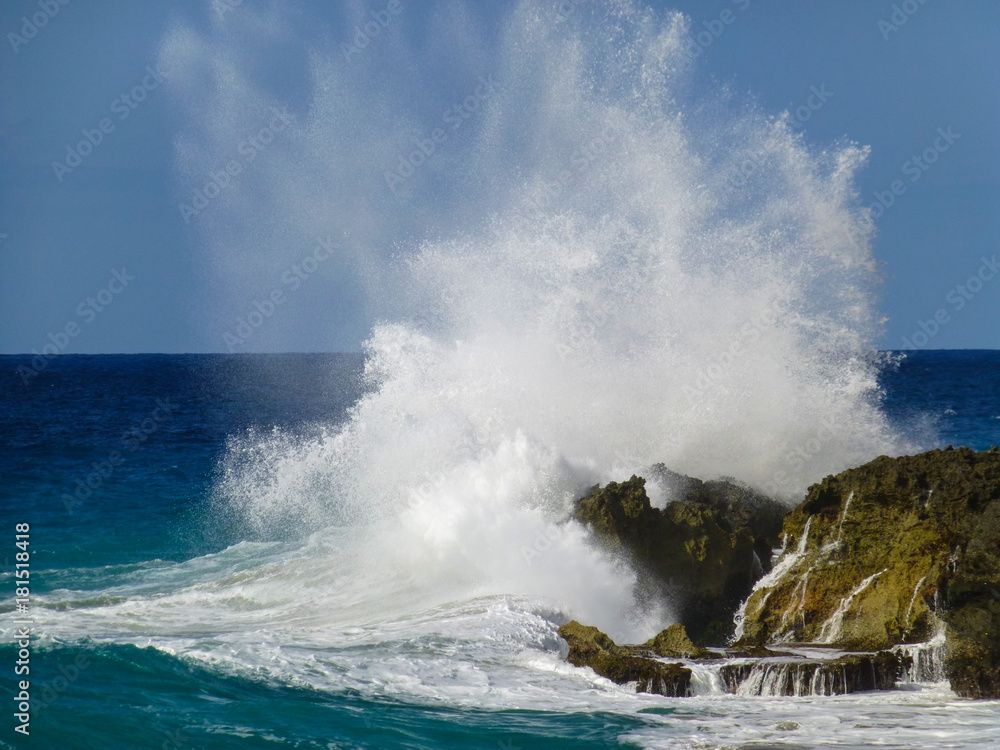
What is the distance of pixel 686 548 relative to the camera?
10.6 m

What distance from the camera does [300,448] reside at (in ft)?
58.2

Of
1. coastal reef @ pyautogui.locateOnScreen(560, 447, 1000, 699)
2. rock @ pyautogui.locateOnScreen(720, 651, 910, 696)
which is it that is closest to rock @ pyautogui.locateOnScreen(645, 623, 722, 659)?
coastal reef @ pyautogui.locateOnScreen(560, 447, 1000, 699)

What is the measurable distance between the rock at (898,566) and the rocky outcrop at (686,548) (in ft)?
1.45

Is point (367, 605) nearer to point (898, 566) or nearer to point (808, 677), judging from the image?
point (808, 677)

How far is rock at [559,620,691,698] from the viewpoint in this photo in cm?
764

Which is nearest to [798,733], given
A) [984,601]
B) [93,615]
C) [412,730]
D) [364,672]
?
[984,601]

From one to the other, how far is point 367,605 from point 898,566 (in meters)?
6.12

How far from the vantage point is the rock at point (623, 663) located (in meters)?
7.64

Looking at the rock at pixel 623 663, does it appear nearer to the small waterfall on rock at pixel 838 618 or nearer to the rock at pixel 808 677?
the rock at pixel 808 677

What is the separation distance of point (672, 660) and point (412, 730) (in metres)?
2.60

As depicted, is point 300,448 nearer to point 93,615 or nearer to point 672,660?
point 93,615

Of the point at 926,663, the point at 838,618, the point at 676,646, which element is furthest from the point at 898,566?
the point at 676,646

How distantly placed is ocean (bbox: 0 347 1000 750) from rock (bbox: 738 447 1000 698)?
28.8 inches

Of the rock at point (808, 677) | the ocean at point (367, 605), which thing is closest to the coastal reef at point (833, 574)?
the rock at point (808, 677)
